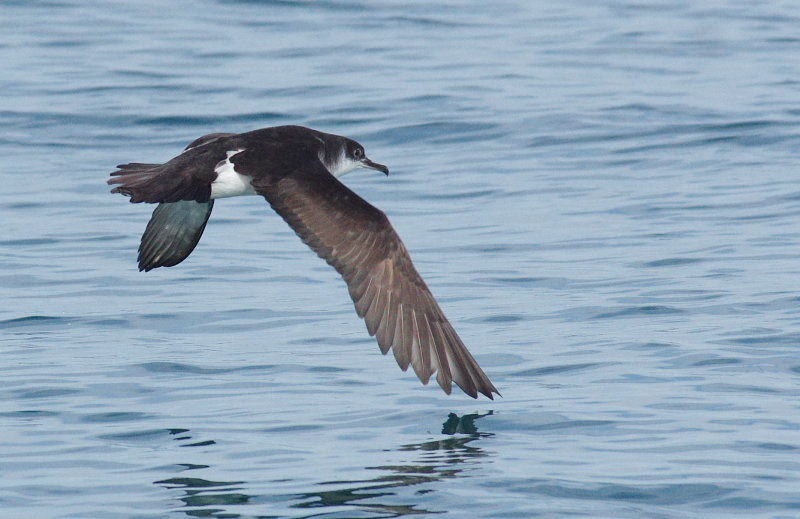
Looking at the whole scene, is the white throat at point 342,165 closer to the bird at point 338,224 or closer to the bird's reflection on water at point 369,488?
the bird at point 338,224

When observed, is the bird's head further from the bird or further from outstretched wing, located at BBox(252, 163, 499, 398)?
outstretched wing, located at BBox(252, 163, 499, 398)

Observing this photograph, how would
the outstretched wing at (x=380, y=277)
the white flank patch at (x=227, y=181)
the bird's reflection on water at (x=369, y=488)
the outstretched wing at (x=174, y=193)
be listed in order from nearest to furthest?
the bird's reflection on water at (x=369, y=488) → the outstretched wing at (x=380, y=277) → the outstretched wing at (x=174, y=193) → the white flank patch at (x=227, y=181)

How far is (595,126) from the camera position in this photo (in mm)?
13922

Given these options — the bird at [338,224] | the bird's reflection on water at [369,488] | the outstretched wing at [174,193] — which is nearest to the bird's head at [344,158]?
the bird at [338,224]

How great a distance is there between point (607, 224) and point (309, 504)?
5.66m

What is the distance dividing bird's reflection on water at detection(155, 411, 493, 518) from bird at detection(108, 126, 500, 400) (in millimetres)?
483

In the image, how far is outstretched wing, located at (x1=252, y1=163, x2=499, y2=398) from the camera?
7.16 metres

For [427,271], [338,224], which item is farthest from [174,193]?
[427,271]

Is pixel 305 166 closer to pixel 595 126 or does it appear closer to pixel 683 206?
pixel 683 206

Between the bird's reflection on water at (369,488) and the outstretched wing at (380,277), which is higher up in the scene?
the outstretched wing at (380,277)

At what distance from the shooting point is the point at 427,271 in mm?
10070

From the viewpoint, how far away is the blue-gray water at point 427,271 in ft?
21.0

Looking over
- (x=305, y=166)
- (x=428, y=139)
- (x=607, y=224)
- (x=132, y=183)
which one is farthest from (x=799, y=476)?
(x=428, y=139)

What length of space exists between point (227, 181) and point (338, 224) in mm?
726
